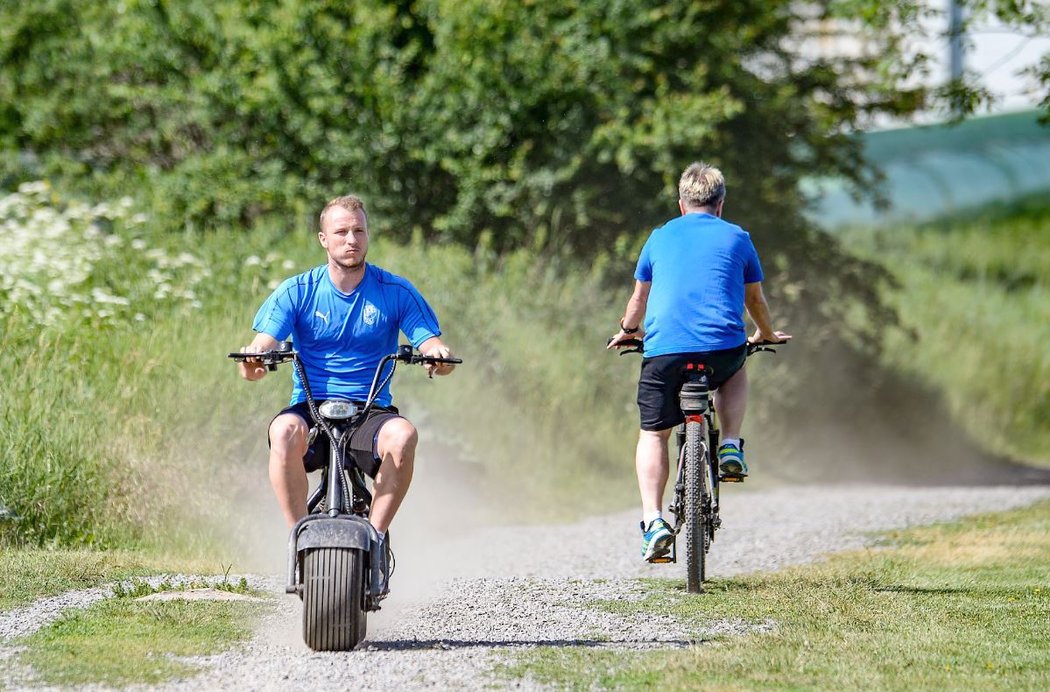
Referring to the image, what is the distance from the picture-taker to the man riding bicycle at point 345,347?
6531mm

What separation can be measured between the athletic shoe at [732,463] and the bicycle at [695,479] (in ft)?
0.07

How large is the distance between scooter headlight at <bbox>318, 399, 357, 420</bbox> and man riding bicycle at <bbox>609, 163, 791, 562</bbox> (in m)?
1.77

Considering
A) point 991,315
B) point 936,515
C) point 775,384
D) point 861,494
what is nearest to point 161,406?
point 936,515

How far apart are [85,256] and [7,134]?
5.74 metres

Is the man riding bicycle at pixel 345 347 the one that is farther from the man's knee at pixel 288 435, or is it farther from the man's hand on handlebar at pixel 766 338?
the man's hand on handlebar at pixel 766 338

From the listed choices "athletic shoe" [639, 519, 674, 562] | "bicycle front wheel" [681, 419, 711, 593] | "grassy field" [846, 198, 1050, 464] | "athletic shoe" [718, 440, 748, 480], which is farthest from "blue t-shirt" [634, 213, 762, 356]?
"grassy field" [846, 198, 1050, 464]

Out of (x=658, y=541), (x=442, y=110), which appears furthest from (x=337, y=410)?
(x=442, y=110)

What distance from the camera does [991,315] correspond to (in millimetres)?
21453

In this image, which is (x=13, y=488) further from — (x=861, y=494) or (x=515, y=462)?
A: (x=861, y=494)

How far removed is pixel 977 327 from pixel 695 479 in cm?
1408

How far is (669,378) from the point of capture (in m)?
7.68

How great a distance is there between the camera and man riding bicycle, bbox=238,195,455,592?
21.4 ft

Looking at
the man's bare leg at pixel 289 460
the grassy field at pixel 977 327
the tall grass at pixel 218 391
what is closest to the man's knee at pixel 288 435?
the man's bare leg at pixel 289 460

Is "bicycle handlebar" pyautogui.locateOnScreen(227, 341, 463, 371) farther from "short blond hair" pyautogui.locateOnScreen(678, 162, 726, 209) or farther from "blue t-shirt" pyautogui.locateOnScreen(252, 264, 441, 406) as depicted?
"short blond hair" pyautogui.locateOnScreen(678, 162, 726, 209)
